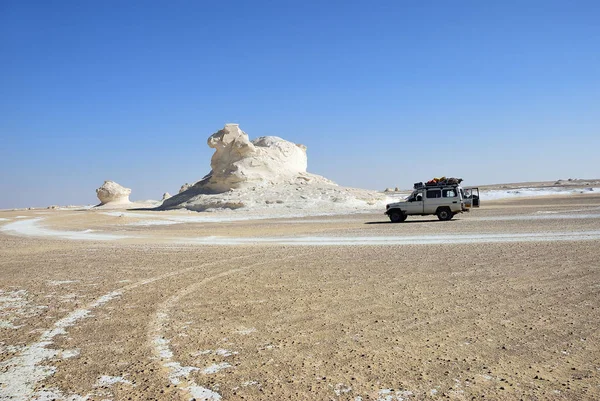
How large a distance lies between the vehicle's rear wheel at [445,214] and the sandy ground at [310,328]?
12.9 m

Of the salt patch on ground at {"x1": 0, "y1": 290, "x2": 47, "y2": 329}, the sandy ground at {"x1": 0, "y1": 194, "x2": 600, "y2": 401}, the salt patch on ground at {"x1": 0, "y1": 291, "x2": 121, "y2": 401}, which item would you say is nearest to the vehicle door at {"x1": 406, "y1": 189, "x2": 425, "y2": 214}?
the sandy ground at {"x1": 0, "y1": 194, "x2": 600, "y2": 401}

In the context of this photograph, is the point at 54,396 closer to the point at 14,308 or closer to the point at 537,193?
the point at 14,308

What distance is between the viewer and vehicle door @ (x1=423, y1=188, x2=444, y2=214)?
27.0 m

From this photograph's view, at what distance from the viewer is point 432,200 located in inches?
1068

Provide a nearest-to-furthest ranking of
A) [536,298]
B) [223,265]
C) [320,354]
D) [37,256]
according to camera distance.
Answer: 1. [320,354]
2. [536,298]
3. [223,265]
4. [37,256]

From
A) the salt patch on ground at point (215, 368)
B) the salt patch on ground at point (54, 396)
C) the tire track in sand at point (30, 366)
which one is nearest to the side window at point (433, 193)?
the tire track in sand at point (30, 366)

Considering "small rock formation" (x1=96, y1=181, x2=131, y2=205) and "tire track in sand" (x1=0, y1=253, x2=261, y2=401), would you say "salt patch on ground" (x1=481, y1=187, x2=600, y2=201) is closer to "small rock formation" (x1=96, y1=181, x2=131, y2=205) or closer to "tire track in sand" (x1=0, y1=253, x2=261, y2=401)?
"small rock formation" (x1=96, y1=181, x2=131, y2=205)

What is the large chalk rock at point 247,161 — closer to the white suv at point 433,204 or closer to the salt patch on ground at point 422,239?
the white suv at point 433,204

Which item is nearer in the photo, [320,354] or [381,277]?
[320,354]

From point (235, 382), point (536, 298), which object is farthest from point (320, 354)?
point (536, 298)

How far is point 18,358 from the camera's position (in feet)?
19.4

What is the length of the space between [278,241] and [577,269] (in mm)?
10843

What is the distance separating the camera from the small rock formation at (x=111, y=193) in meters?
76.5

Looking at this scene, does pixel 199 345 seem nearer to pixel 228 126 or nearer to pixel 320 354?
pixel 320 354
